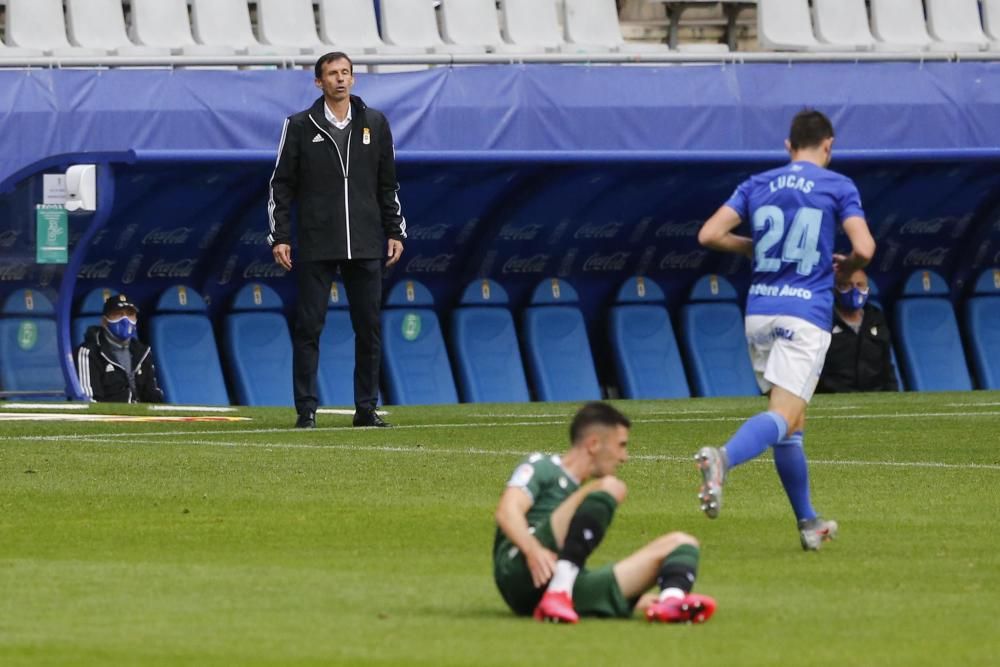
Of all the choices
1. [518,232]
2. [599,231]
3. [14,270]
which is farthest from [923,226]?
[14,270]

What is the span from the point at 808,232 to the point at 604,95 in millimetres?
12856

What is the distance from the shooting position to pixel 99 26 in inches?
918

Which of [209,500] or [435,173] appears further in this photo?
[435,173]

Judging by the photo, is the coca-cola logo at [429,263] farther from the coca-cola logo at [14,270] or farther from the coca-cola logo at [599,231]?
the coca-cola logo at [14,270]

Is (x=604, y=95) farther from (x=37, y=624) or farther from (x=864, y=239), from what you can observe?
(x=37, y=624)

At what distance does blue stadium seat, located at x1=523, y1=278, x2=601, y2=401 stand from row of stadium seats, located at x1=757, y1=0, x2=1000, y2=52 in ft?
Result: 15.6

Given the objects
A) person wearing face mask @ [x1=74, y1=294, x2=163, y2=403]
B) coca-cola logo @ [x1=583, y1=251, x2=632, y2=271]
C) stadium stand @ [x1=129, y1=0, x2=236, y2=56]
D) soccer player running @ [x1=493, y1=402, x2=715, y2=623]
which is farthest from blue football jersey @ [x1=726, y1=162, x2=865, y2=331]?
stadium stand @ [x1=129, y1=0, x2=236, y2=56]

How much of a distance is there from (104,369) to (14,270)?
115 centimetres

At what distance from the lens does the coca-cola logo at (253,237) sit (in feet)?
71.1

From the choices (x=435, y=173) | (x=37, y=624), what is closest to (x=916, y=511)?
(x=37, y=624)

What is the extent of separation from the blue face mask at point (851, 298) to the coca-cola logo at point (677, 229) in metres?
1.65

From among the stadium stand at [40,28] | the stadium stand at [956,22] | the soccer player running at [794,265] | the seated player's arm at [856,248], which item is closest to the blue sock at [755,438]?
the soccer player running at [794,265]

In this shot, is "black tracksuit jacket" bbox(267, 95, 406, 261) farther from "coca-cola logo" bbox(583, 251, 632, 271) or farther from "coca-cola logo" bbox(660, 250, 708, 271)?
"coca-cola logo" bbox(660, 250, 708, 271)

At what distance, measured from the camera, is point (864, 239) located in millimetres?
9344
